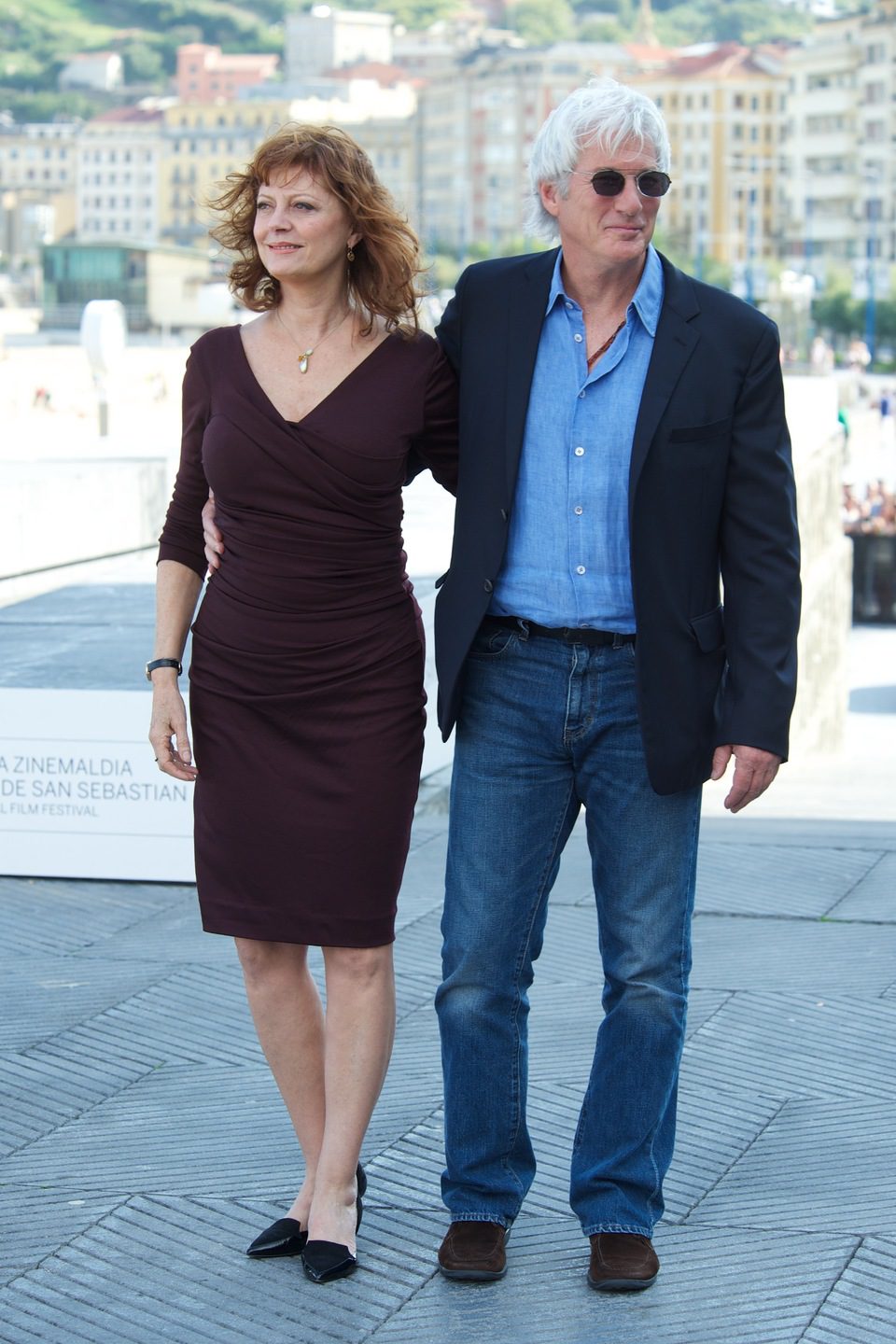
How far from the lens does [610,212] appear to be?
303cm

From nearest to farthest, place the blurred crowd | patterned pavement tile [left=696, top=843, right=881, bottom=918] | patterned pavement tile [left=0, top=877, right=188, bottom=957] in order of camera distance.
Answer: patterned pavement tile [left=0, top=877, right=188, bottom=957] < patterned pavement tile [left=696, top=843, right=881, bottom=918] < the blurred crowd

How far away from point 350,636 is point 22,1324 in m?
1.13

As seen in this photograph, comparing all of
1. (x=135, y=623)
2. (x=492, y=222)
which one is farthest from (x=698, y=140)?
(x=135, y=623)

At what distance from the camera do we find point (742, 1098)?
400 cm

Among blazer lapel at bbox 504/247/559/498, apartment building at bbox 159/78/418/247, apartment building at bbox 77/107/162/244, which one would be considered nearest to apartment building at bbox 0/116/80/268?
apartment building at bbox 77/107/162/244

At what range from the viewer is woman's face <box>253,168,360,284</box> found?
10.3ft

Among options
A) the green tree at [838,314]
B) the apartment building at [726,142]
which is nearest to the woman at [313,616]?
the green tree at [838,314]

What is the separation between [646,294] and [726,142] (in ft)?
462

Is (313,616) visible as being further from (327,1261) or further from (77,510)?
(77,510)

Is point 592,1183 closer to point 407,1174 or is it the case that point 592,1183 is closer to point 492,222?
point 407,1174

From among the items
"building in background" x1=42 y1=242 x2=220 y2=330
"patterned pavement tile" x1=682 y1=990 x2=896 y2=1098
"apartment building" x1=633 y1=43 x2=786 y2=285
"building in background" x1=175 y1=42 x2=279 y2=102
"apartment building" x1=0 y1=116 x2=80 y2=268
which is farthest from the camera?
"building in background" x1=175 y1=42 x2=279 y2=102

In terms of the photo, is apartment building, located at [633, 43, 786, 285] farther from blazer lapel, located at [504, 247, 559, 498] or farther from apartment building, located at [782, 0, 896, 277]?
blazer lapel, located at [504, 247, 559, 498]

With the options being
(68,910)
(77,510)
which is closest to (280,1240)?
(68,910)

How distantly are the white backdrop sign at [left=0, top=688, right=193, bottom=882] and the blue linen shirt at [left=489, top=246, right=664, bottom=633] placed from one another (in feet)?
8.97
